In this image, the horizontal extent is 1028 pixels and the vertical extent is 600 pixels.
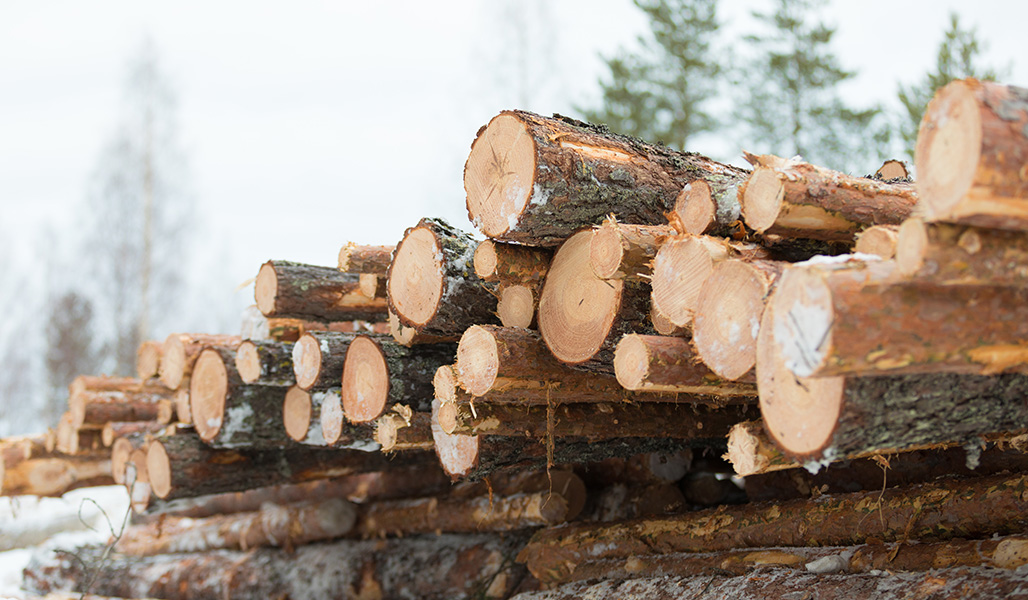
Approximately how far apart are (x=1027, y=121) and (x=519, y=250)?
1719 millimetres

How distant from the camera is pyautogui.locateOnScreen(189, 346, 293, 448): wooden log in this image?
4.56 metres

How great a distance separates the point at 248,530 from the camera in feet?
20.4

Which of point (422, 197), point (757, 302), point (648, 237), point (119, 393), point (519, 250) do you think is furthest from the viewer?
point (422, 197)

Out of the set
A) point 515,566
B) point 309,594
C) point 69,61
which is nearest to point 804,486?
A: point 515,566

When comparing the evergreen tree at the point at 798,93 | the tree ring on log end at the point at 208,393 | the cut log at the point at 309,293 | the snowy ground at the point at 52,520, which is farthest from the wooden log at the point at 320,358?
the evergreen tree at the point at 798,93

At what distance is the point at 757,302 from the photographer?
216cm

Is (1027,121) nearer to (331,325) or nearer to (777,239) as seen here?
(777,239)

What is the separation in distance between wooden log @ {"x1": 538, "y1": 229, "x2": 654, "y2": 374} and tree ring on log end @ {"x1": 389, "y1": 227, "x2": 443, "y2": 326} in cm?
48

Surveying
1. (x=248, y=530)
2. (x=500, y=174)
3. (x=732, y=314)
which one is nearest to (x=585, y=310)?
(x=500, y=174)

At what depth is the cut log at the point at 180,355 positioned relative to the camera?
5.31 meters

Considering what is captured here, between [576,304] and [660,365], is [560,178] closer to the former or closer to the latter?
[576,304]

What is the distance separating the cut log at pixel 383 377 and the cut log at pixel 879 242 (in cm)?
214

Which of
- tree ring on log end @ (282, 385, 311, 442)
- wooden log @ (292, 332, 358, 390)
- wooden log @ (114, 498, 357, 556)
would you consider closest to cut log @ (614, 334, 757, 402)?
wooden log @ (292, 332, 358, 390)

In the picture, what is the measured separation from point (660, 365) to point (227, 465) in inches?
142
